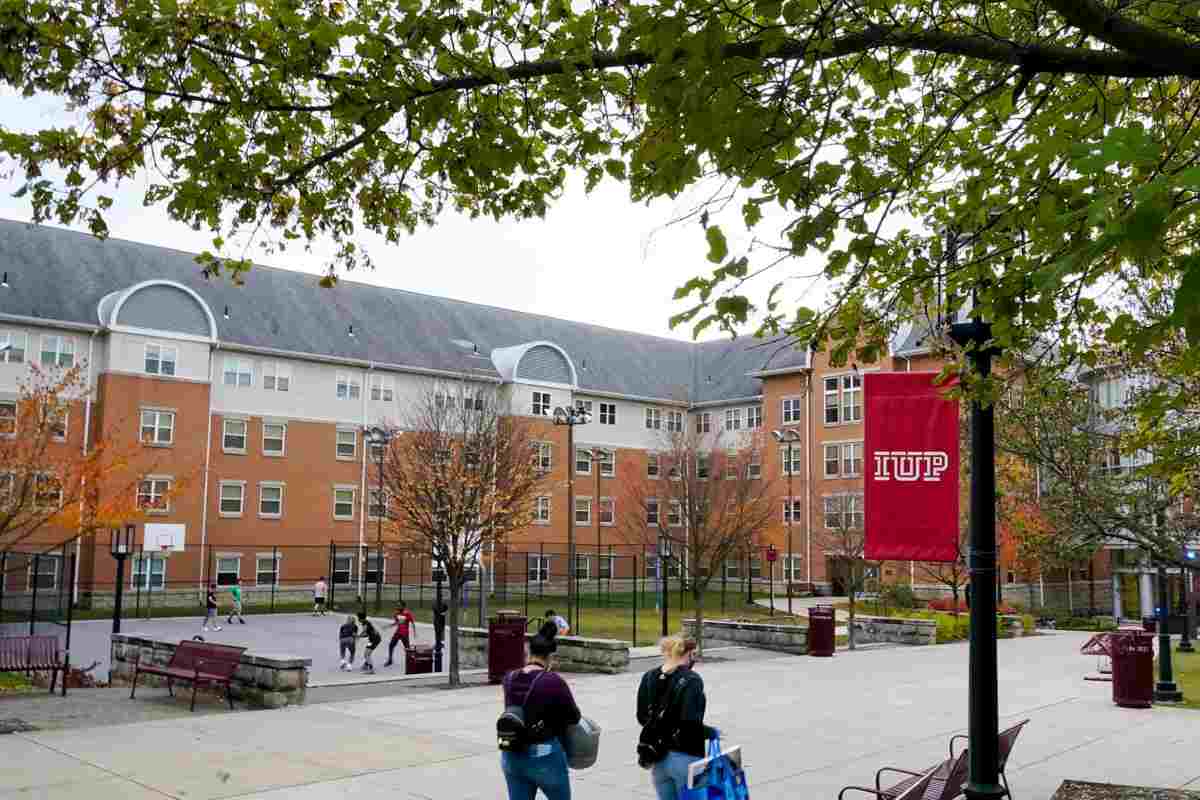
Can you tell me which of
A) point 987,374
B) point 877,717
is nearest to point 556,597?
point 877,717

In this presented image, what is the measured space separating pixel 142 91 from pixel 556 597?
4797cm

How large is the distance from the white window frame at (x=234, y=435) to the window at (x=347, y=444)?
15.0 ft

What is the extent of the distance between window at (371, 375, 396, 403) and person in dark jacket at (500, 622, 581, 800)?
45489mm

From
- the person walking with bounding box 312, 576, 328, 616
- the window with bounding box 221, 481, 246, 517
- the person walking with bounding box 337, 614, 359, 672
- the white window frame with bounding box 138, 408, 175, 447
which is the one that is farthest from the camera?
→ the window with bounding box 221, 481, 246, 517

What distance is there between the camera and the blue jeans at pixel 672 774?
7.19 m

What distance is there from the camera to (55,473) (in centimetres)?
3012

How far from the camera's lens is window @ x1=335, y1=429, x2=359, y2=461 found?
5078cm

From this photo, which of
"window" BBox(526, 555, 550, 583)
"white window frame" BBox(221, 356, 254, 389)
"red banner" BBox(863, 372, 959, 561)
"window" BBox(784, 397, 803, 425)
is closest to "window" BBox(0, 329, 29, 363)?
"white window frame" BBox(221, 356, 254, 389)

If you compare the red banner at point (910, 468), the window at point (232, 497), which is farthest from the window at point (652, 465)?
the red banner at point (910, 468)

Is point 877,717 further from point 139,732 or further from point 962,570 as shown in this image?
point 962,570

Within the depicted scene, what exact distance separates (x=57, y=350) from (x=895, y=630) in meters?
33.5

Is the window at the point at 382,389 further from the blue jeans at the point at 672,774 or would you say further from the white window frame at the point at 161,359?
the blue jeans at the point at 672,774

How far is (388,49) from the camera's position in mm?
6133

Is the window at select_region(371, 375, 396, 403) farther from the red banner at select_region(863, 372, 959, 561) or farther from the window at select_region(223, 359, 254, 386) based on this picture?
the red banner at select_region(863, 372, 959, 561)
